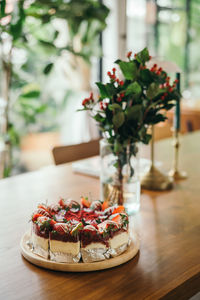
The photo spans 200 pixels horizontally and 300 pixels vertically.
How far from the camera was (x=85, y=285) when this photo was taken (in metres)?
0.96

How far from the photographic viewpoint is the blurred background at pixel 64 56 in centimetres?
315

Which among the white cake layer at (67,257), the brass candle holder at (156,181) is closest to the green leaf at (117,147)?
the brass candle holder at (156,181)

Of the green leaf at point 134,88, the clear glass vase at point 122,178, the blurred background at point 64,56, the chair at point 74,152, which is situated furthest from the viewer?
the blurred background at point 64,56

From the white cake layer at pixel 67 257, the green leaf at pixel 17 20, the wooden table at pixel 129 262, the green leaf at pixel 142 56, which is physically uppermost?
the green leaf at pixel 17 20

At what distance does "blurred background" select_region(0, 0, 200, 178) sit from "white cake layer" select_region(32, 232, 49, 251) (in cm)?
190

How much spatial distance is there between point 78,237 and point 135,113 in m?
0.52

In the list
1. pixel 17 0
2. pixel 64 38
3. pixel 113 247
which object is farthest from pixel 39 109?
pixel 113 247

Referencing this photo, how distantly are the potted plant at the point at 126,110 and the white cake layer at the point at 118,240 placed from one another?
352 mm

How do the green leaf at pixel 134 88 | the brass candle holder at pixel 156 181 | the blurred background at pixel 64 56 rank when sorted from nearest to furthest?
the green leaf at pixel 134 88, the brass candle holder at pixel 156 181, the blurred background at pixel 64 56

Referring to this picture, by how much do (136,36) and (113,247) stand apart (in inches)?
179

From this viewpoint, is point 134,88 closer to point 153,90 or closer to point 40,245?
point 153,90

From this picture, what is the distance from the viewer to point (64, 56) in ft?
13.3

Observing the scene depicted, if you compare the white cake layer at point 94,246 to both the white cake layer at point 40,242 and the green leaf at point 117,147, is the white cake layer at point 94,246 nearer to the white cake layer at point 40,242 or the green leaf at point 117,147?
the white cake layer at point 40,242

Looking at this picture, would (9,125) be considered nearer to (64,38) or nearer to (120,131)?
(64,38)
